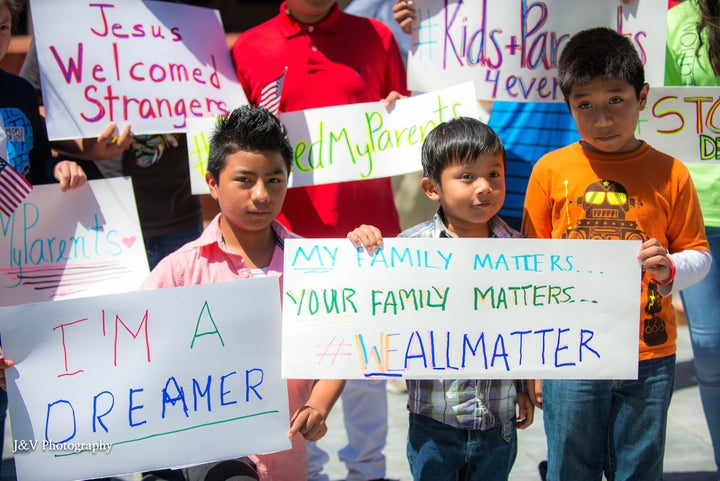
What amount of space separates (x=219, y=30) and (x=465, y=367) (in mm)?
1687

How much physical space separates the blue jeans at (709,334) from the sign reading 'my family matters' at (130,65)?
184 cm

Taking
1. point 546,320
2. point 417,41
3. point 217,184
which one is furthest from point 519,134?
point 217,184

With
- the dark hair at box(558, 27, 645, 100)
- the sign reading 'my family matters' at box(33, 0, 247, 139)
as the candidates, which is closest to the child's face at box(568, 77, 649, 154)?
the dark hair at box(558, 27, 645, 100)

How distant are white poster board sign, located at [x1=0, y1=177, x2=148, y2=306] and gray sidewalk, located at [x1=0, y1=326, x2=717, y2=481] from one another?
1250 millimetres

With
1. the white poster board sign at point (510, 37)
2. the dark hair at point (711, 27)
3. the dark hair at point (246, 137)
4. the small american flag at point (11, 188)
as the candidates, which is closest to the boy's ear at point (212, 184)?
the dark hair at point (246, 137)

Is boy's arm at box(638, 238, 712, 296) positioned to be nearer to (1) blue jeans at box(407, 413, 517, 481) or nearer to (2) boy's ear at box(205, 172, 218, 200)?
(1) blue jeans at box(407, 413, 517, 481)

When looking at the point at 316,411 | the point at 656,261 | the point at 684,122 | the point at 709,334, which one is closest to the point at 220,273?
the point at 316,411

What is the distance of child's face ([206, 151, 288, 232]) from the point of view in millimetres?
2402

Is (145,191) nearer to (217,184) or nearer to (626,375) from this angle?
(217,184)

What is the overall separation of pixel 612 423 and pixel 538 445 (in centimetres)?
142

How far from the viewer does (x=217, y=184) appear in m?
2.51

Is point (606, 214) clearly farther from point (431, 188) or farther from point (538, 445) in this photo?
point (538, 445)

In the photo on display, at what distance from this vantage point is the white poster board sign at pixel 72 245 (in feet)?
8.77

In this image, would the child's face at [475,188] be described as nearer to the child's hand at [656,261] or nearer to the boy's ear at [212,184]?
the child's hand at [656,261]
